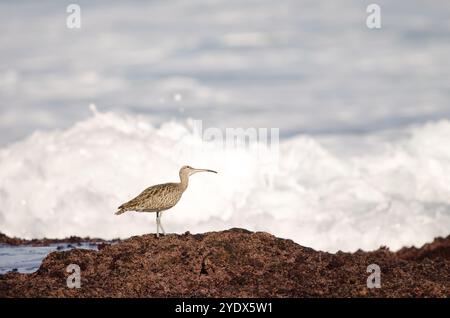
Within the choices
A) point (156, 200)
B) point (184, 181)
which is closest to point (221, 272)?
point (156, 200)

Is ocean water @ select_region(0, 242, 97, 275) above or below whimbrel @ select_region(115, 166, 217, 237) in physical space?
below

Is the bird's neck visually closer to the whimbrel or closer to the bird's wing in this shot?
the whimbrel

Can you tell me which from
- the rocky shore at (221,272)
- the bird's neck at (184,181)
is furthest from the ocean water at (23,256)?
the bird's neck at (184,181)

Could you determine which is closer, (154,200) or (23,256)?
(154,200)

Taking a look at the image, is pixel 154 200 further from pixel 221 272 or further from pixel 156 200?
pixel 221 272

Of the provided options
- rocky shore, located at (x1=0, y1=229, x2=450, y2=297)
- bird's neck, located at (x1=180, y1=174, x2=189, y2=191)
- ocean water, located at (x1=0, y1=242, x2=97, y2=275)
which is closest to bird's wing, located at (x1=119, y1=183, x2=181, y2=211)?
bird's neck, located at (x1=180, y1=174, x2=189, y2=191)

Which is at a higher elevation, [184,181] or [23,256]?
[184,181]

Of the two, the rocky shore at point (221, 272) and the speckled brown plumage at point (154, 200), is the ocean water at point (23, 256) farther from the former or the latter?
the speckled brown plumage at point (154, 200)

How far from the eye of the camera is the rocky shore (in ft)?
86.0

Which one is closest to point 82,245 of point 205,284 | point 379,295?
point 205,284

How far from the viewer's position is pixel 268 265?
2861 cm

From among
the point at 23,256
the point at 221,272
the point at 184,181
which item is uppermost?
the point at 184,181

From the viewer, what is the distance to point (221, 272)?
1090 inches
